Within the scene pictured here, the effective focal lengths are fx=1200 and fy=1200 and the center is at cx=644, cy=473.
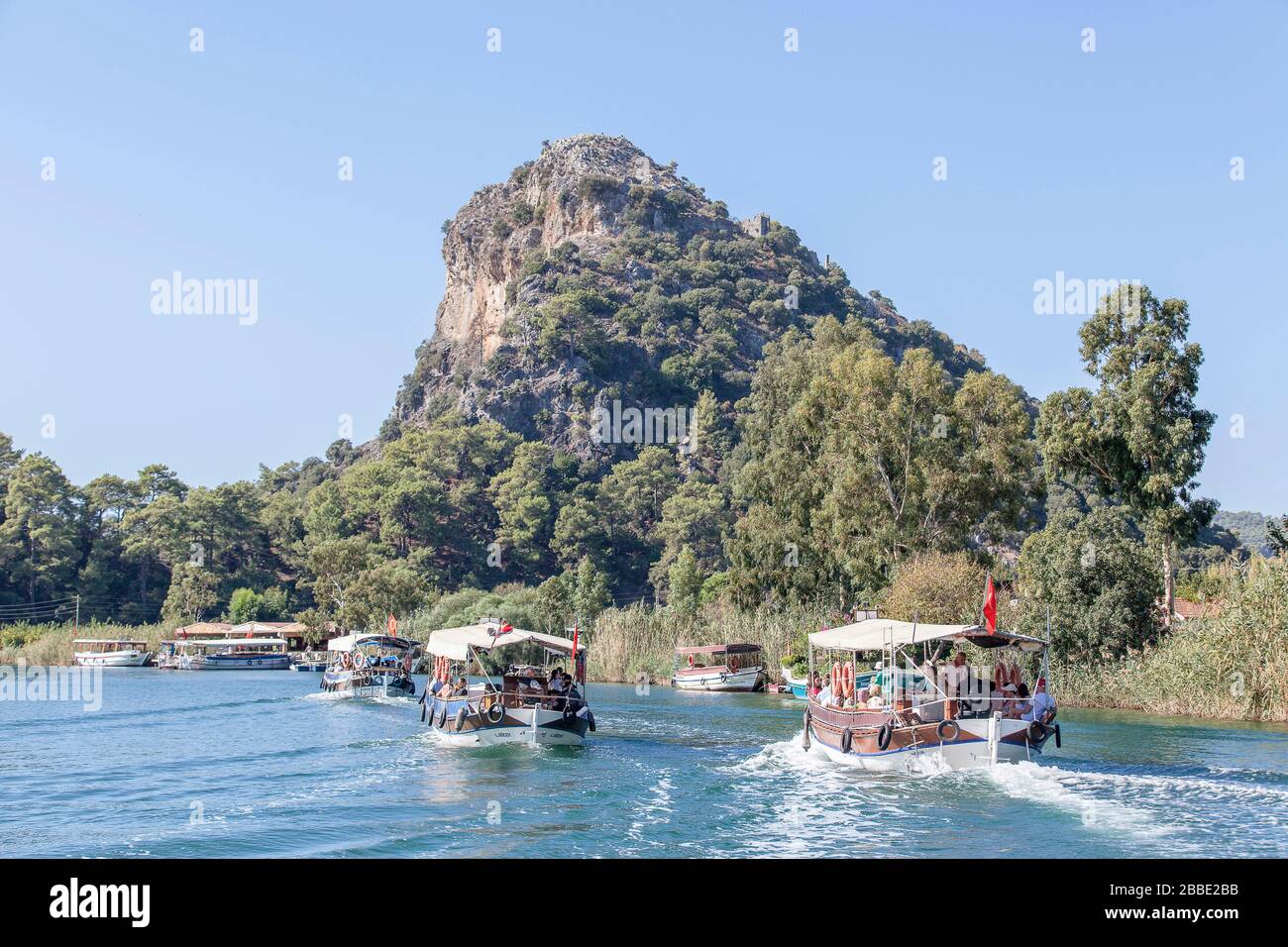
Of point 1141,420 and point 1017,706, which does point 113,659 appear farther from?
point 1017,706

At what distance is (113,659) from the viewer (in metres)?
115

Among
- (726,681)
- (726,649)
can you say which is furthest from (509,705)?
(726,649)

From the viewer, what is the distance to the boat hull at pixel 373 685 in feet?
213

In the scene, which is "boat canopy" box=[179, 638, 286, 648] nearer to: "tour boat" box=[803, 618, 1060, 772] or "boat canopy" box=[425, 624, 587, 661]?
"boat canopy" box=[425, 624, 587, 661]

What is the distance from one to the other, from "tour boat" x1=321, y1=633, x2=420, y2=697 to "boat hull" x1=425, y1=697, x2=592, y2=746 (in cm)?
2851

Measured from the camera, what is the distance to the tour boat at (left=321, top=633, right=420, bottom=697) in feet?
214

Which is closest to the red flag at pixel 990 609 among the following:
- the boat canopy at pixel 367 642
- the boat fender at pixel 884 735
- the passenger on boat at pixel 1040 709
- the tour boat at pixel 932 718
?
the tour boat at pixel 932 718

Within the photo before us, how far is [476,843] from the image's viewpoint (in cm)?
2102

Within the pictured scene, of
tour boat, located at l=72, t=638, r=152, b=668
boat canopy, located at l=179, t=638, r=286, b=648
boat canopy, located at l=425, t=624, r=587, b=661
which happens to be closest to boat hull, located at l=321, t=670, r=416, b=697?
boat canopy, located at l=425, t=624, r=587, b=661

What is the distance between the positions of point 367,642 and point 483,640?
118 feet

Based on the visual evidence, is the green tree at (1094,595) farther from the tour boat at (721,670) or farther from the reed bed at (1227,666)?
the tour boat at (721,670)

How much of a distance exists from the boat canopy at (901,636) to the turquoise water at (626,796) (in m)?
3.25

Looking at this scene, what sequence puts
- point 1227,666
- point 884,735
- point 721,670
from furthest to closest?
point 721,670 < point 1227,666 < point 884,735

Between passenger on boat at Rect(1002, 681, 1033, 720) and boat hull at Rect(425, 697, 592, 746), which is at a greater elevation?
passenger on boat at Rect(1002, 681, 1033, 720)
